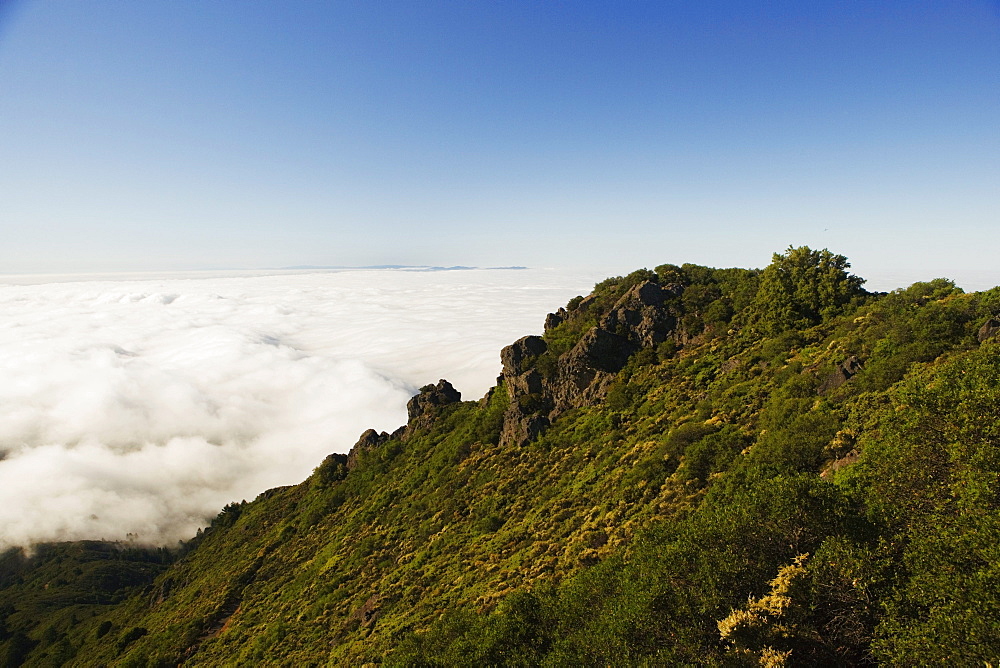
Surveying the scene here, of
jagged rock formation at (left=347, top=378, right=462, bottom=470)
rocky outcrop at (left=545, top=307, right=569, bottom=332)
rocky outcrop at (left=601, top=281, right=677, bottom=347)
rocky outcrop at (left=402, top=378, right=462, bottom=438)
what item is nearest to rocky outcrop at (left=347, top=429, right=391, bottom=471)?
jagged rock formation at (left=347, top=378, right=462, bottom=470)

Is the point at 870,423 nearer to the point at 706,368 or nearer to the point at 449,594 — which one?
the point at 706,368

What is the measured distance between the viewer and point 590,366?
48625 mm

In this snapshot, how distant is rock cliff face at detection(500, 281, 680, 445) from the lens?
47938 mm

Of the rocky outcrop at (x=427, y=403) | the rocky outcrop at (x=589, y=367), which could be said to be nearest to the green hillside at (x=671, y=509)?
the rocky outcrop at (x=589, y=367)

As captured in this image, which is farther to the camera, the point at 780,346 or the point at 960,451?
the point at 780,346

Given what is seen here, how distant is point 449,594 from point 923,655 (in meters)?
26.4

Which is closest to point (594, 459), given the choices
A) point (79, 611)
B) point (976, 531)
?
point (976, 531)

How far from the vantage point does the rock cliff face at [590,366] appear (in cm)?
4794

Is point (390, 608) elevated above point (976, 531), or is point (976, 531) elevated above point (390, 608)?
point (976, 531)

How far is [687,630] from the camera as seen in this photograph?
533 inches

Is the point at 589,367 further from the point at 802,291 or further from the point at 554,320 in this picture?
the point at 802,291

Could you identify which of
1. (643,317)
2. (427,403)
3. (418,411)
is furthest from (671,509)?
(418,411)

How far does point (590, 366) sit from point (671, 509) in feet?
80.8

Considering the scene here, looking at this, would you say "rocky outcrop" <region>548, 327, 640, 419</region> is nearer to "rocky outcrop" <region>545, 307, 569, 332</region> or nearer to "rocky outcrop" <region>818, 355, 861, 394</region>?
"rocky outcrop" <region>545, 307, 569, 332</region>
